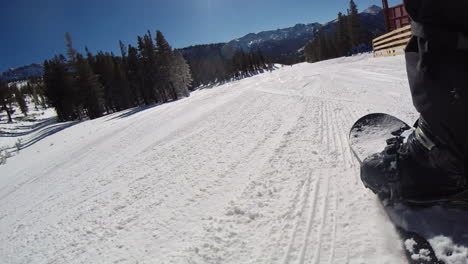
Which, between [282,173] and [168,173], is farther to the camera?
[168,173]

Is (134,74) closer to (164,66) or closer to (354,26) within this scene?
(164,66)

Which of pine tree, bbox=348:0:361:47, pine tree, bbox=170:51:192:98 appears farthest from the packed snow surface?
pine tree, bbox=348:0:361:47

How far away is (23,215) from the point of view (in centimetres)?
304

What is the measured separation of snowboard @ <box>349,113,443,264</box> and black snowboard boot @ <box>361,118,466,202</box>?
0.13 metres

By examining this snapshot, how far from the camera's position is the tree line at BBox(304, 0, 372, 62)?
5138 centimetres

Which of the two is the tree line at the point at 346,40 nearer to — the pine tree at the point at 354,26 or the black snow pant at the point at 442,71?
the pine tree at the point at 354,26

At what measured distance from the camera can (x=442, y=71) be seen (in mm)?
1109

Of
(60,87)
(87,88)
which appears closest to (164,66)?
(87,88)

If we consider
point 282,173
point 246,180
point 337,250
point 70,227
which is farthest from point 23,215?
point 337,250

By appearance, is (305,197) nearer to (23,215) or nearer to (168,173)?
(168,173)

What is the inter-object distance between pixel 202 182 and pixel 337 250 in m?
1.70

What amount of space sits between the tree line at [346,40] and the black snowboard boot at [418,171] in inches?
1924

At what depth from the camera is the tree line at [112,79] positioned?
33781mm

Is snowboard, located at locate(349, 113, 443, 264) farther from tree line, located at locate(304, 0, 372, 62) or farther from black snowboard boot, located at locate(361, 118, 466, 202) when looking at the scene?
tree line, located at locate(304, 0, 372, 62)
